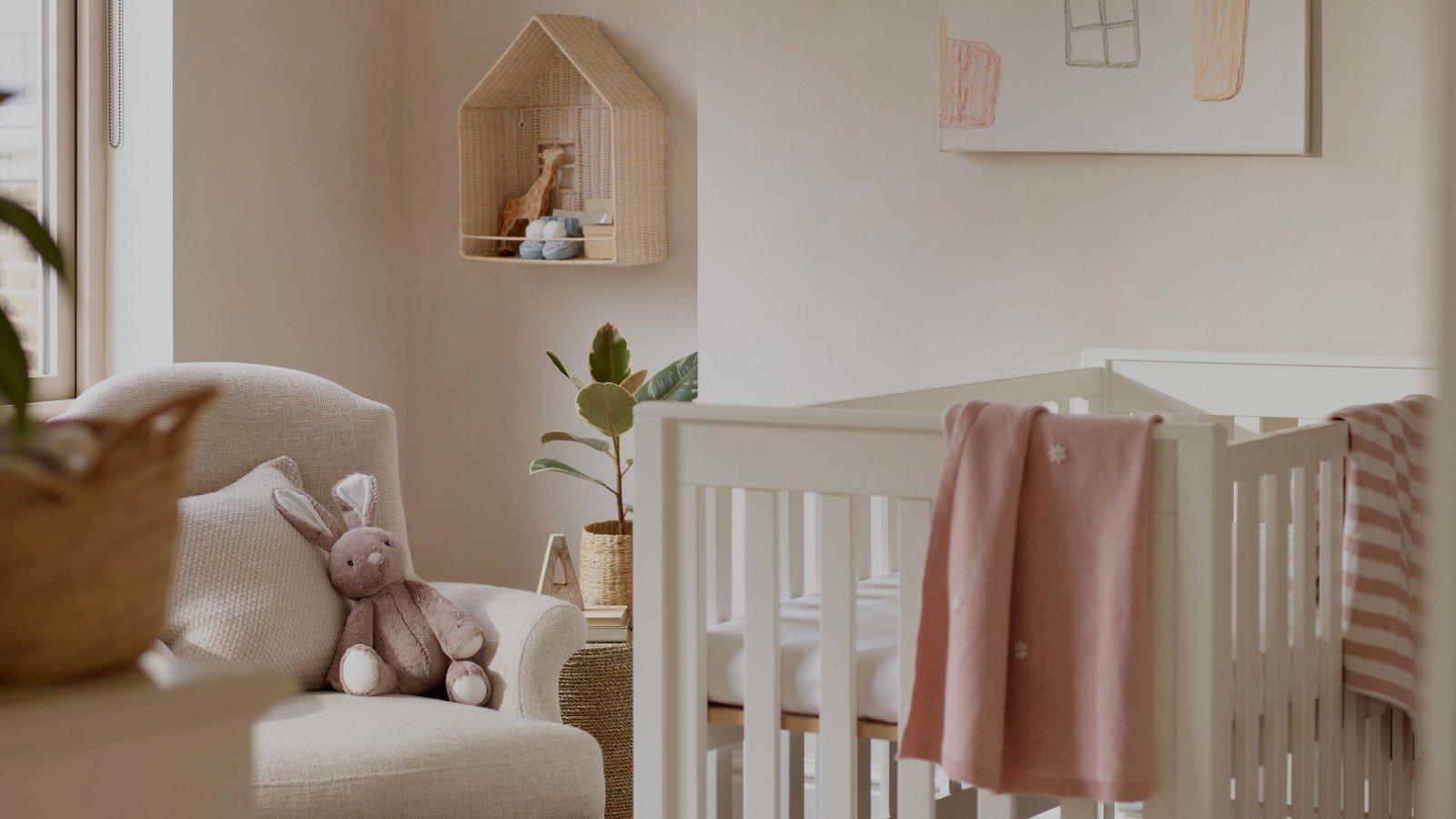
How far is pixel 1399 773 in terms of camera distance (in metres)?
2.12

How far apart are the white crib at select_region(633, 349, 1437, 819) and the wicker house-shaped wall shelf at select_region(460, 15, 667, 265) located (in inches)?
64.5

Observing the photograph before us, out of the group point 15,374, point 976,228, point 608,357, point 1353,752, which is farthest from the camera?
→ point 608,357

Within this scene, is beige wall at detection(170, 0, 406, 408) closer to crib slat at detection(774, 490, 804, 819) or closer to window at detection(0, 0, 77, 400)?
window at detection(0, 0, 77, 400)

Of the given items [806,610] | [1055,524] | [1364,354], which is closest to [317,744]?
[806,610]

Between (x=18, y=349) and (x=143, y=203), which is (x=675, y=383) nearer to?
(x=143, y=203)

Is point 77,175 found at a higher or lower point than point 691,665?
higher

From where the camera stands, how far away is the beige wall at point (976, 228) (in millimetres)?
2535

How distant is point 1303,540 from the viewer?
182cm

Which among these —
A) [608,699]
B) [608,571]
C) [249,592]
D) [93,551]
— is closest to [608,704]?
[608,699]

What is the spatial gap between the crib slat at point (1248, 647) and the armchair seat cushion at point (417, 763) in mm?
952

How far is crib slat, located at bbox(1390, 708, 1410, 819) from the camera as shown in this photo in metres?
2.11

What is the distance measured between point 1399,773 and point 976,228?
116 centimetres

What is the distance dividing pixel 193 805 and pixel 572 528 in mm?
3174

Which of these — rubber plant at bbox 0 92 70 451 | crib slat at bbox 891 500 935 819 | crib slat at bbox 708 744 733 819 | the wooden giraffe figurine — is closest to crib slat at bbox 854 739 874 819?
crib slat at bbox 708 744 733 819
